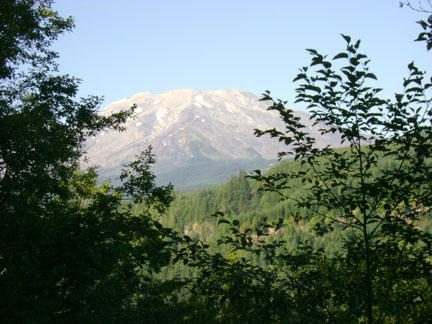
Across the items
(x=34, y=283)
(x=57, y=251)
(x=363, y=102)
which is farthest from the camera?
(x=57, y=251)

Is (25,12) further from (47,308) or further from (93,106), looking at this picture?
(47,308)

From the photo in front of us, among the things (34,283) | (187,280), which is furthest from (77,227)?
(187,280)

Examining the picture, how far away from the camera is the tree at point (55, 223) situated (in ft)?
24.7

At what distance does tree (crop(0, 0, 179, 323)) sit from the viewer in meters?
7.52

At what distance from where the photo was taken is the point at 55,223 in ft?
30.2

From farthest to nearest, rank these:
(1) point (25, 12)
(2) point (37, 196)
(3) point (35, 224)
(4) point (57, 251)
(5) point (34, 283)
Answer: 1. (1) point (25, 12)
2. (2) point (37, 196)
3. (4) point (57, 251)
4. (3) point (35, 224)
5. (5) point (34, 283)

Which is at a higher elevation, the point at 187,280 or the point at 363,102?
the point at 363,102

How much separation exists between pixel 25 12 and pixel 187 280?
1109cm

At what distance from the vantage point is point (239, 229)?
370 inches

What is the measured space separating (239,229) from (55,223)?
4107 mm

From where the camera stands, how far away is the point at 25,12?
13.3 m

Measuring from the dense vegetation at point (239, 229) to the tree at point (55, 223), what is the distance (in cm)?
4

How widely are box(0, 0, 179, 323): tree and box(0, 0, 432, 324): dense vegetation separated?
42 millimetres

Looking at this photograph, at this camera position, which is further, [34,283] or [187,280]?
[34,283]
